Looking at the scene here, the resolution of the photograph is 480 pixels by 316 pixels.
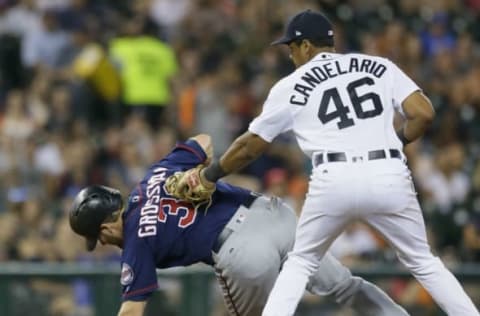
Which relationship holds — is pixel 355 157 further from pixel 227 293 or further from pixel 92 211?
pixel 92 211

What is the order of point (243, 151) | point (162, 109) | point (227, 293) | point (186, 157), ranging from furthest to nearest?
point (162, 109)
point (186, 157)
point (227, 293)
point (243, 151)

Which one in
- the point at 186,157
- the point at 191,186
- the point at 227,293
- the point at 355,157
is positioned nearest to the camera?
the point at 355,157

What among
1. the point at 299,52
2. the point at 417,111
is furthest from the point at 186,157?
the point at 417,111

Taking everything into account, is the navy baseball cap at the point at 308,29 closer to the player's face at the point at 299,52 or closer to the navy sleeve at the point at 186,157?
the player's face at the point at 299,52

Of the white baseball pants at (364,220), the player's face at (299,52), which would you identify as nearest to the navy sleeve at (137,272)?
the white baseball pants at (364,220)

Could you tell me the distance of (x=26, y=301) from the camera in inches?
487

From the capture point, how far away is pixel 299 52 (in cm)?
850

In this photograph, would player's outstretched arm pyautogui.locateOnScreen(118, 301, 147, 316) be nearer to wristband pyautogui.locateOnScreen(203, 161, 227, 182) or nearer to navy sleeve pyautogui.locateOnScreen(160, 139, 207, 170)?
wristband pyautogui.locateOnScreen(203, 161, 227, 182)

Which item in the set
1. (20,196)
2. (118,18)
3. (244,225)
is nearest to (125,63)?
(118,18)

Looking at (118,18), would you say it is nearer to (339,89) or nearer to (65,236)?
(65,236)

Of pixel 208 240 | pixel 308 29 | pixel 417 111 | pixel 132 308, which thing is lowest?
pixel 132 308

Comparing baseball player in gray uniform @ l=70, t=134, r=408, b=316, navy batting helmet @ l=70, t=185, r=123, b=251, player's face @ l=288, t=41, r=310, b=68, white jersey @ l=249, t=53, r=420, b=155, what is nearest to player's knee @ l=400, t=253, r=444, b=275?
baseball player in gray uniform @ l=70, t=134, r=408, b=316

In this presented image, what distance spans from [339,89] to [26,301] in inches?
196

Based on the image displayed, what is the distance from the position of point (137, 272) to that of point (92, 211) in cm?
44
